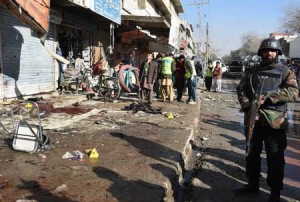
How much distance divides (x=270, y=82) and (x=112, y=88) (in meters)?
9.55

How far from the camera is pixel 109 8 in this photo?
48.8 feet

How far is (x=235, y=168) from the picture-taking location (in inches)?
264

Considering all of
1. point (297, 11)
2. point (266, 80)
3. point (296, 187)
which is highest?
point (297, 11)

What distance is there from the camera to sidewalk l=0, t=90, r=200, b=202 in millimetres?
4758

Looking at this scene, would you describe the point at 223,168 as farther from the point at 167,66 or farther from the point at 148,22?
the point at 148,22

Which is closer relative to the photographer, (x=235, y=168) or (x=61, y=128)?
(x=235, y=168)

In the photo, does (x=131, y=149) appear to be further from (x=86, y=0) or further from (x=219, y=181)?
(x=86, y=0)

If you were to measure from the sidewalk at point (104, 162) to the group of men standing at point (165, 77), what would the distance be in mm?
3415

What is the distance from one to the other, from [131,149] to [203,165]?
48.3 inches

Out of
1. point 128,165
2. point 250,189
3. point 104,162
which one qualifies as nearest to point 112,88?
point 104,162

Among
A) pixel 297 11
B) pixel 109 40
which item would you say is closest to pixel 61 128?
pixel 109 40

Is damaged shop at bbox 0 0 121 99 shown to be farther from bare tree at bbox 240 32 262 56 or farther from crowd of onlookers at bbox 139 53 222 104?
bare tree at bbox 240 32 262 56

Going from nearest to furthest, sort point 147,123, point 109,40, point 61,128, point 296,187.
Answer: point 296,187 → point 61,128 → point 147,123 → point 109,40

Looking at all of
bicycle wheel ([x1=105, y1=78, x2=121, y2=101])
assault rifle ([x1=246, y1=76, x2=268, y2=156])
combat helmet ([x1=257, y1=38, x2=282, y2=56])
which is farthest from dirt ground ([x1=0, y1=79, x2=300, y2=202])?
bicycle wheel ([x1=105, y1=78, x2=121, y2=101])
